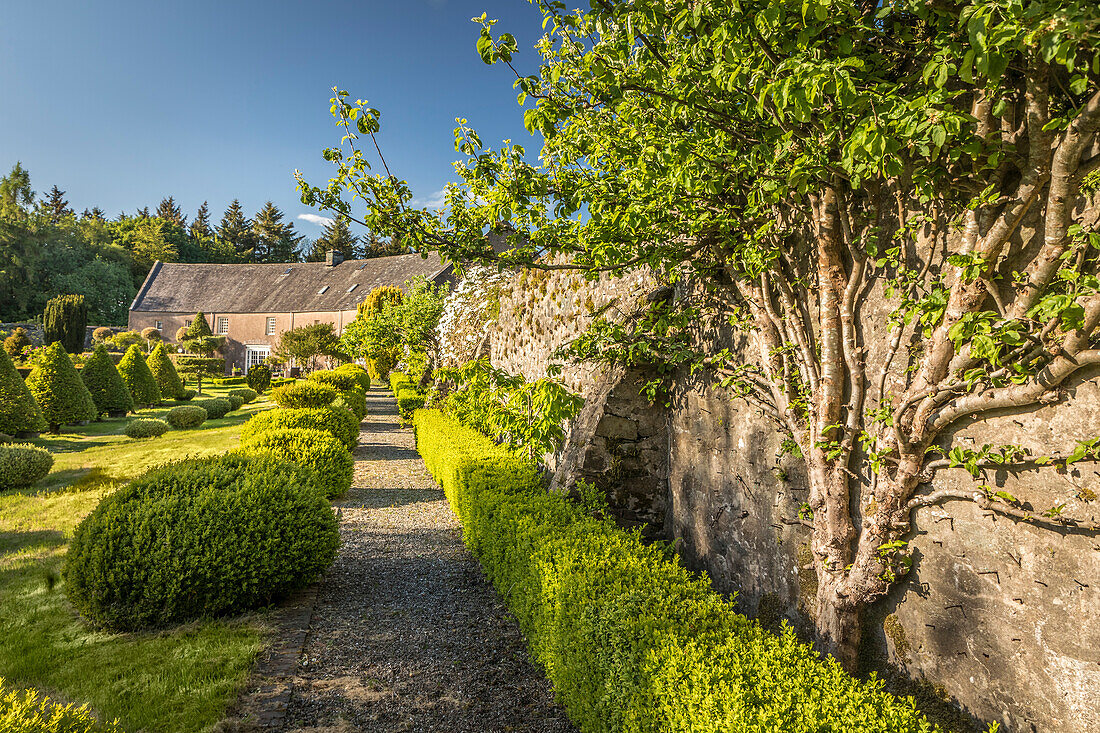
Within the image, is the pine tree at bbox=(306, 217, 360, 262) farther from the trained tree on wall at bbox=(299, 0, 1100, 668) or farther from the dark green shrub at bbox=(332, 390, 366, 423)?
the trained tree on wall at bbox=(299, 0, 1100, 668)

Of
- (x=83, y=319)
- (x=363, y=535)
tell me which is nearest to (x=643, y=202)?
(x=363, y=535)

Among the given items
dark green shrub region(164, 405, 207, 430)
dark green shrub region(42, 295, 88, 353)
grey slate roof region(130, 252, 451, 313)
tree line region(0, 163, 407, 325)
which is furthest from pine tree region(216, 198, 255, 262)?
dark green shrub region(164, 405, 207, 430)

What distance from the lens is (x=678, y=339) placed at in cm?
494

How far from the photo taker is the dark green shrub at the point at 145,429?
14.1 meters

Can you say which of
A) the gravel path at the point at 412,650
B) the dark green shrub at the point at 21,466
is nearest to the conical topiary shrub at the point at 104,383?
the dark green shrub at the point at 21,466

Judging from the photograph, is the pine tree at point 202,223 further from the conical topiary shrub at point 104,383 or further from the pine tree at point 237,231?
the conical topiary shrub at point 104,383

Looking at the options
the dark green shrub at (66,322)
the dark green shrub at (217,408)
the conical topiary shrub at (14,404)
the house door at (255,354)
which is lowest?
the dark green shrub at (217,408)

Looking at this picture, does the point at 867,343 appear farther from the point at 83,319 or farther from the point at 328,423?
the point at 83,319

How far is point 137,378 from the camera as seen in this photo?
64.0 feet

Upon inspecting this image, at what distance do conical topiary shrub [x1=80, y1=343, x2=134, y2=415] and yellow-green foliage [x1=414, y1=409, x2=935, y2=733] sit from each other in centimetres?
1837

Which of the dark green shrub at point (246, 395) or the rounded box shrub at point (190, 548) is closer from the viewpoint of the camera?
the rounded box shrub at point (190, 548)

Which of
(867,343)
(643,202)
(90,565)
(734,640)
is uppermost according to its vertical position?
(643,202)

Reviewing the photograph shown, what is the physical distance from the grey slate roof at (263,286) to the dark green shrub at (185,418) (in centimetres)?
2509

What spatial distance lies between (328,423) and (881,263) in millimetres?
10138
